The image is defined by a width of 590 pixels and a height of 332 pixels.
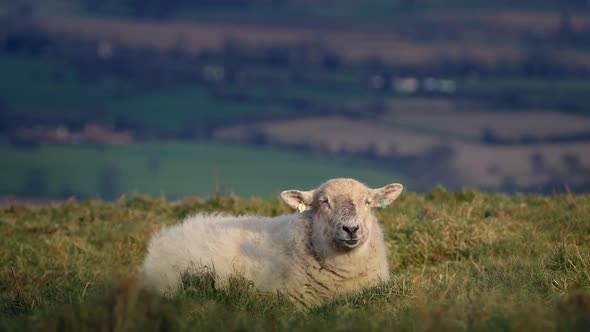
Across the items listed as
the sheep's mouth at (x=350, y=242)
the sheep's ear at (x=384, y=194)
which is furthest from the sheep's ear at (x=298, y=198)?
the sheep's mouth at (x=350, y=242)

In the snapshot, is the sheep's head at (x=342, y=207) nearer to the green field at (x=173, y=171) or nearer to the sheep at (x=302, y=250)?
the sheep at (x=302, y=250)

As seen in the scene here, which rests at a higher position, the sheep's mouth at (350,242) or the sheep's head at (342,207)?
the sheep's head at (342,207)

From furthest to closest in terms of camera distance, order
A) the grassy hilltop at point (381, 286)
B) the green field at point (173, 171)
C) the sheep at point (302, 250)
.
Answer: the green field at point (173, 171) < the sheep at point (302, 250) < the grassy hilltop at point (381, 286)

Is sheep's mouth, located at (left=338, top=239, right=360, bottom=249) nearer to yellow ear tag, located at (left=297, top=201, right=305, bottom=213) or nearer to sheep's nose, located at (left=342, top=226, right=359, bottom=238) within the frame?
sheep's nose, located at (left=342, top=226, right=359, bottom=238)

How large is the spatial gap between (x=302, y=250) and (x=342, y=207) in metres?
0.75

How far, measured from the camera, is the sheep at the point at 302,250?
1149 centimetres

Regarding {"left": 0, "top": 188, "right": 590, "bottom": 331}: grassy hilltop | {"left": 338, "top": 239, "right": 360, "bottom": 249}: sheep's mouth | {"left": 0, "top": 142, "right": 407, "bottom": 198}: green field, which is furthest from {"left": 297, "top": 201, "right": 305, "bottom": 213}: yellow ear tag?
{"left": 0, "top": 142, "right": 407, "bottom": 198}: green field

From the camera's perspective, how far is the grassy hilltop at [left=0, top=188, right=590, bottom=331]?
7.61m

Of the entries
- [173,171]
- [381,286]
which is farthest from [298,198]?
[173,171]

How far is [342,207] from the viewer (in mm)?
11664

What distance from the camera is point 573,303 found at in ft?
25.1

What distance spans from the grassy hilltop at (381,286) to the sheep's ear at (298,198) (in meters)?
1.51

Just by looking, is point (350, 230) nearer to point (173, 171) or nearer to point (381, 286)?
point (381, 286)

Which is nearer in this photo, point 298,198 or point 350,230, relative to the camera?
point 350,230
